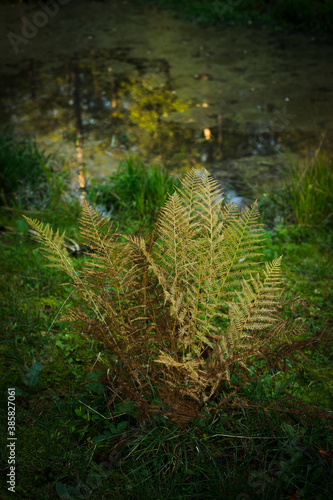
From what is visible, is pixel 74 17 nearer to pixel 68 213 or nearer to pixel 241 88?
pixel 241 88

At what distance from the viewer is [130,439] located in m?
1.71

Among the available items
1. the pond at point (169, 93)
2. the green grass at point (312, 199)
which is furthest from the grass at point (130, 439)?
the pond at point (169, 93)

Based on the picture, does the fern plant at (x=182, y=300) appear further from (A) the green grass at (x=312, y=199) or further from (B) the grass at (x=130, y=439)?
(A) the green grass at (x=312, y=199)

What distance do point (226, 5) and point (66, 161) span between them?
4.90m

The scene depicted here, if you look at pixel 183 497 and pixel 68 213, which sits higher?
pixel 183 497

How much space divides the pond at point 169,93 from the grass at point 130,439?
6.19 ft

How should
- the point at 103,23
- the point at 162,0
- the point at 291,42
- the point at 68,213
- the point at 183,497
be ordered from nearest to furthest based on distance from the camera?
the point at 183,497 → the point at 68,213 → the point at 291,42 → the point at 103,23 → the point at 162,0

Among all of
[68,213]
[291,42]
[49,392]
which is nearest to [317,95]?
[291,42]

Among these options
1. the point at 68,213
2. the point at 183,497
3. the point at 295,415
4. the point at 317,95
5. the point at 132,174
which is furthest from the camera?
the point at 317,95

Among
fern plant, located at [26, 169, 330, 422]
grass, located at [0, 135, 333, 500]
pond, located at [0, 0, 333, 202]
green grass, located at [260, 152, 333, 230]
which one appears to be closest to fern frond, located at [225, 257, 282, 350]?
fern plant, located at [26, 169, 330, 422]

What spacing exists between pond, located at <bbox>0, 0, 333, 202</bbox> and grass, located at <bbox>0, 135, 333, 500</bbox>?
189 centimetres

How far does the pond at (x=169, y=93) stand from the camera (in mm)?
4207

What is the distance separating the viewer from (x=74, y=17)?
Answer: 7.59 metres

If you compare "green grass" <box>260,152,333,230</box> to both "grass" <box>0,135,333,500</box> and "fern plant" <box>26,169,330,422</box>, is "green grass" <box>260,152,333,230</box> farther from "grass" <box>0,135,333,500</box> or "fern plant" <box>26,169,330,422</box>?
"fern plant" <box>26,169,330,422</box>
